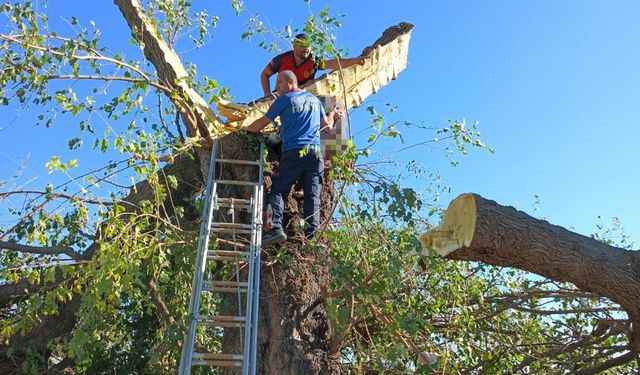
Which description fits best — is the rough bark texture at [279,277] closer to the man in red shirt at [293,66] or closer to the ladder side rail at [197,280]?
the ladder side rail at [197,280]

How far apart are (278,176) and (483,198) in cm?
148

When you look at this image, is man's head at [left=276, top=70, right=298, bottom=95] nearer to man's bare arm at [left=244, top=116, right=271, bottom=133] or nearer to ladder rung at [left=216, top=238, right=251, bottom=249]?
man's bare arm at [left=244, top=116, right=271, bottom=133]

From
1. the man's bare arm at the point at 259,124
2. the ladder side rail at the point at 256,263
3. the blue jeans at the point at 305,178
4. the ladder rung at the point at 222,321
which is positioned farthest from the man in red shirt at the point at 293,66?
the ladder rung at the point at 222,321

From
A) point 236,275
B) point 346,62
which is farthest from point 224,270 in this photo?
point 346,62

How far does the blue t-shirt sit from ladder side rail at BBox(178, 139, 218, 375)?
54 centimetres

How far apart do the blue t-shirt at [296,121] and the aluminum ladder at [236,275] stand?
9.9 inches

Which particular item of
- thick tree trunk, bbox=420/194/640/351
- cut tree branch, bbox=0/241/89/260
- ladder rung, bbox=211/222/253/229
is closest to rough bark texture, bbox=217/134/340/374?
ladder rung, bbox=211/222/253/229

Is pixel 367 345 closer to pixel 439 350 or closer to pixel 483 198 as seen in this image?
pixel 439 350

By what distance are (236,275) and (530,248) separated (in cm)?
181

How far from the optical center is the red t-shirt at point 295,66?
19.2 feet

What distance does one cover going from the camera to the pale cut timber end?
3596 mm

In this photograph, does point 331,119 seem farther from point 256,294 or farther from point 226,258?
point 256,294

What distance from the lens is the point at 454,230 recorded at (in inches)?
147

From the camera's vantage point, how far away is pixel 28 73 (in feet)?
13.4
